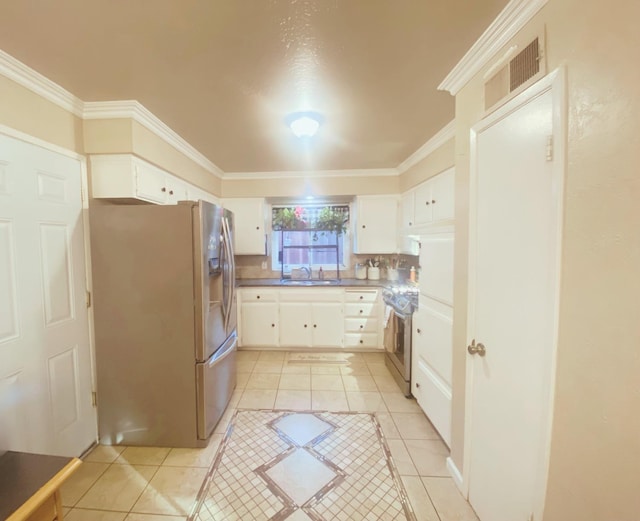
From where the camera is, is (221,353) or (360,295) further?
(360,295)

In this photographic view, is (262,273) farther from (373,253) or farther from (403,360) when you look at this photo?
(403,360)

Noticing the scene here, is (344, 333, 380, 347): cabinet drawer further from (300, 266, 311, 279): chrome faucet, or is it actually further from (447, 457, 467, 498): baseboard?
(447, 457, 467, 498): baseboard

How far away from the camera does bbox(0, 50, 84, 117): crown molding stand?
1425 millimetres

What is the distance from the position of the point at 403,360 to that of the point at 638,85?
2.37m

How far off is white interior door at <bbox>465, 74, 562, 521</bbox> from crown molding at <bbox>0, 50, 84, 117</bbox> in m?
2.41

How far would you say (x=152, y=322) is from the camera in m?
1.94

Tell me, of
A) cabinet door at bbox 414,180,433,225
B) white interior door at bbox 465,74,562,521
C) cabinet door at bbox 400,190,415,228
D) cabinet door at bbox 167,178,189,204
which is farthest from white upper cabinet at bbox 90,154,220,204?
cabinet door at bbox 400,190,415,228

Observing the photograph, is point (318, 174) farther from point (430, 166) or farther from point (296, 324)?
point (296, 324)

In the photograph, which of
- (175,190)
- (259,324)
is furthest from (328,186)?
(259,324)

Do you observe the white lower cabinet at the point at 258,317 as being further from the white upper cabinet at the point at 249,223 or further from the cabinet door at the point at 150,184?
Result: the cabinet door at the point at 150,184

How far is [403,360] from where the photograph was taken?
2.62m

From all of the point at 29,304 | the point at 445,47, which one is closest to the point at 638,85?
the point at 445,47

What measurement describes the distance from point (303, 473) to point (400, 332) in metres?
1.48

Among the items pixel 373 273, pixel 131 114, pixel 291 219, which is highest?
pixel 131 114
